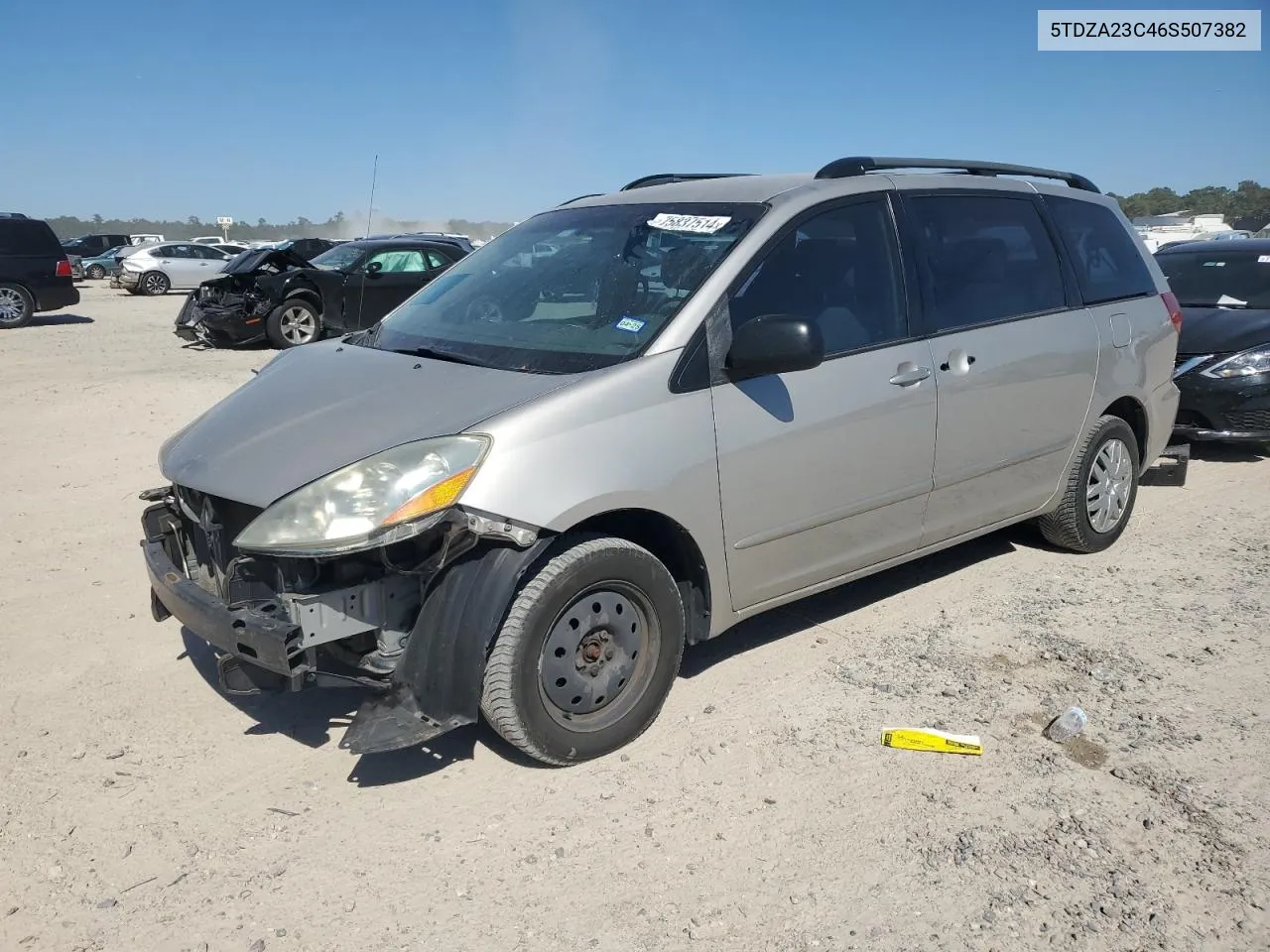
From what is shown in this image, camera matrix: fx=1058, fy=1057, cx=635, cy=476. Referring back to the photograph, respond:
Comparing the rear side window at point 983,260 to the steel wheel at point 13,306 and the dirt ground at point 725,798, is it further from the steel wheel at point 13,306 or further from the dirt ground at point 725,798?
the steel wheel at point 13,306

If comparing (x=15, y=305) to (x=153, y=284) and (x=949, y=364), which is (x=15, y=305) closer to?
(x=153, y=284)

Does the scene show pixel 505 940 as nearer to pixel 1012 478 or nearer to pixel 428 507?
pixel 428 507

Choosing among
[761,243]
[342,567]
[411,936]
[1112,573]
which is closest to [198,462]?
[342,567]

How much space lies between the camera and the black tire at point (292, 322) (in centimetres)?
1403

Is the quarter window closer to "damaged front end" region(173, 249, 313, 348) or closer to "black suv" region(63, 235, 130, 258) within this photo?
"damaged front end" region(173, 249, 313, 348)

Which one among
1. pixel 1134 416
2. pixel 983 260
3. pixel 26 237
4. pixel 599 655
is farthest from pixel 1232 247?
pixel 26 237

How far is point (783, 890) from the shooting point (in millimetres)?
2848

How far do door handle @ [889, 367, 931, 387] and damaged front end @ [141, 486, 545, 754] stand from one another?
174 centimetres

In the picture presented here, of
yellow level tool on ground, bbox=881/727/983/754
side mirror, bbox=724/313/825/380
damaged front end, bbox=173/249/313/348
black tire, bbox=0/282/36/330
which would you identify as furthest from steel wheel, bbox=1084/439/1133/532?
black tire, bbox=0/282/36/330

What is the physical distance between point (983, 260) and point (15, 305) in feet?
59.4

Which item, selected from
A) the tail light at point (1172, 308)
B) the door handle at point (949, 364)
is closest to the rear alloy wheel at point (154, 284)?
the tail light at point (1172, 308)

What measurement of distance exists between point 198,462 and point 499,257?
164cm

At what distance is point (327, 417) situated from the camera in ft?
11.5

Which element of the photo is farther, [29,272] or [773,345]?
[29,272]
